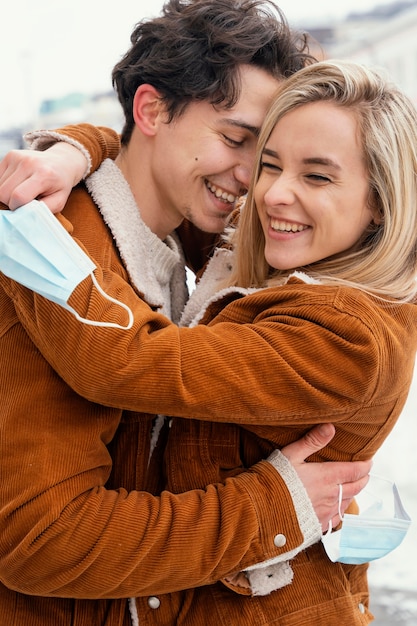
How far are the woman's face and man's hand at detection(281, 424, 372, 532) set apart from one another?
31 centimetres

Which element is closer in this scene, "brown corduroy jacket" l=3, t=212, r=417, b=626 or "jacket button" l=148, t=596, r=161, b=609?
"brown corduroy jacket" l=3, t=212, r=417, b=626

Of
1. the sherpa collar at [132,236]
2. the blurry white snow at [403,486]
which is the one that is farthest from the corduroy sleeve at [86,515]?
the blurry white snow at [403,486]

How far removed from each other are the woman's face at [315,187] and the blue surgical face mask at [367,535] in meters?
0.42

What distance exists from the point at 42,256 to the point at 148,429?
0.41 metres

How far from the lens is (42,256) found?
3.45 feet

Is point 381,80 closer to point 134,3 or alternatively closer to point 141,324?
point 141,324

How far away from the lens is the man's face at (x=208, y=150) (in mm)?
1514

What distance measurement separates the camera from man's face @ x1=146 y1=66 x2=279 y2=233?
1.51 meters

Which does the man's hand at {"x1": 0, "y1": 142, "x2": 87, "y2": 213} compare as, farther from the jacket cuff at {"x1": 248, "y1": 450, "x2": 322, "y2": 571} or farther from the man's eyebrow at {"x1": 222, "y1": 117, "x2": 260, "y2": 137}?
the jacket cuff at {"x1": 248, "y1": 450, "x2": 322, "y2": 571}

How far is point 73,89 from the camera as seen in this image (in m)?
3.12

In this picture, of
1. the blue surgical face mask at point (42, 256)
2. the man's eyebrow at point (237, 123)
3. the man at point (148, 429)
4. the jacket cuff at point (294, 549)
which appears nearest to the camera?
the blue surgical face mask at point (42, 256)

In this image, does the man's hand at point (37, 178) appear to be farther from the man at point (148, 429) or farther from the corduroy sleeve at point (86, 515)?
the corduroy sleeve at point (86, 515)

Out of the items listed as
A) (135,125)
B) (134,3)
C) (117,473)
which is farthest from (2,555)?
(134,3)

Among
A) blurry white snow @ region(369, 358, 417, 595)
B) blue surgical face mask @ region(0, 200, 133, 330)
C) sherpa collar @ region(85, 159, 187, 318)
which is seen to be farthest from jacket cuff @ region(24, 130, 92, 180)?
blurry white snow @ region(369, 358, 417, 595)
